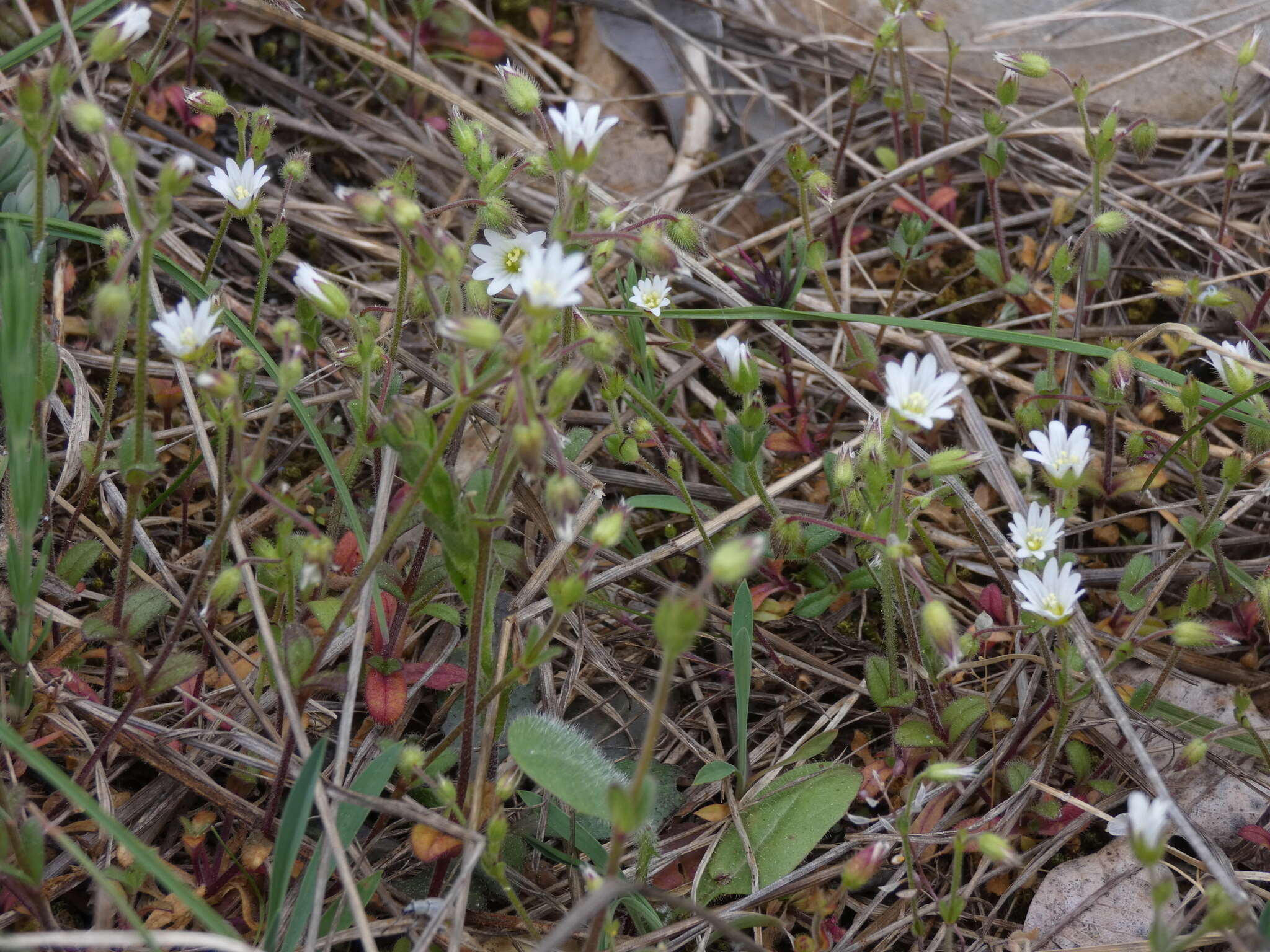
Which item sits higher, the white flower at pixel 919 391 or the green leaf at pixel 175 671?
the white flower at pixel 919 391

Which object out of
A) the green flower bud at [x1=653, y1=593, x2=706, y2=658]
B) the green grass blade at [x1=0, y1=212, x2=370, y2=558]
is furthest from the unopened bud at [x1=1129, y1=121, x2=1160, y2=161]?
the green grass blade at [x1=0, y1=212, x2=370, y2=558]

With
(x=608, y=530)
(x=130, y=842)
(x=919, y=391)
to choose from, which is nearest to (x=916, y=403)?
(x=919, y=391)

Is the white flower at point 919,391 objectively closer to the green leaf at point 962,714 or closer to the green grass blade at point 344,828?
the green leaf at point 962,714

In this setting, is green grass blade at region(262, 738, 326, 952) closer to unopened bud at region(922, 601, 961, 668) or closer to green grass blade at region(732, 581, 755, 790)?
green grass blade at region(732, 581, 755, 790)

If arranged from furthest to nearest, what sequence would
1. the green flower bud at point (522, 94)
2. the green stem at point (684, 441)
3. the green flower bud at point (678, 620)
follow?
1. the green stem at point (684, 441)
2. the green flower bud at point (522, 94)
3. the green flower bud at point (678, 620)

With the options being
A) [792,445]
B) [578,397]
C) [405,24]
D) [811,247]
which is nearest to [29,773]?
[578,397]

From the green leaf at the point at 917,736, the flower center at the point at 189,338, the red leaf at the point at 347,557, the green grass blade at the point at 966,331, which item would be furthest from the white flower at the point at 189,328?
the green leaf at the point at 917,736
